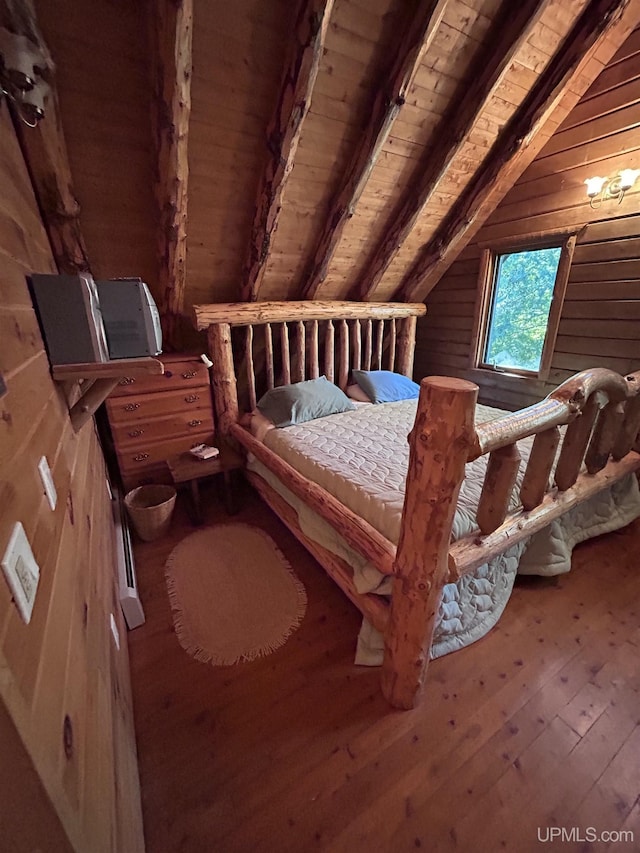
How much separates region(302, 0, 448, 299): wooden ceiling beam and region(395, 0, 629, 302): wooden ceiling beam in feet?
3.09

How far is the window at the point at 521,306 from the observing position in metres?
2.73

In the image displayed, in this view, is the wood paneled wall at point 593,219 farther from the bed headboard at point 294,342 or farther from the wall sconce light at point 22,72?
the wall sconce light at point 22,72

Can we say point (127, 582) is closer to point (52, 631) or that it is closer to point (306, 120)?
point (52, 631)

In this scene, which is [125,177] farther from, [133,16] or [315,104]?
[315,104]

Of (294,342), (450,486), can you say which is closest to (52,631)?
(450,486)

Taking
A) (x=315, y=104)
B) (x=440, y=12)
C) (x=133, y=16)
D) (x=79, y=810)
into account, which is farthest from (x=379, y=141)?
(x=79, y=810)

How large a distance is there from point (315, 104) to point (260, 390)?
2116mm

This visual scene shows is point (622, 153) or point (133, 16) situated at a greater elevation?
point (133, 16)

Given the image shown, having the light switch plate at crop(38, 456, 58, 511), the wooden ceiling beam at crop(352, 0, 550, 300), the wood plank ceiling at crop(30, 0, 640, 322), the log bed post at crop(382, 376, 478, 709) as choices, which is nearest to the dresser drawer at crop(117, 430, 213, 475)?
the wood plank ceiling at crop(30, 0, 640, 322)

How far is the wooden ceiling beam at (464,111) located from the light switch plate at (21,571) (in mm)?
2729

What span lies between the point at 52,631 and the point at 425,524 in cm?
95

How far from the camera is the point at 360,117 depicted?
191 centimetres

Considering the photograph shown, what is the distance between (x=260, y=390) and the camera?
3.35 m

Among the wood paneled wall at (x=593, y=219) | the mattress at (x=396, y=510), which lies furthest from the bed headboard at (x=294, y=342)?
the wood paneled wall at (x=593, y=219)
